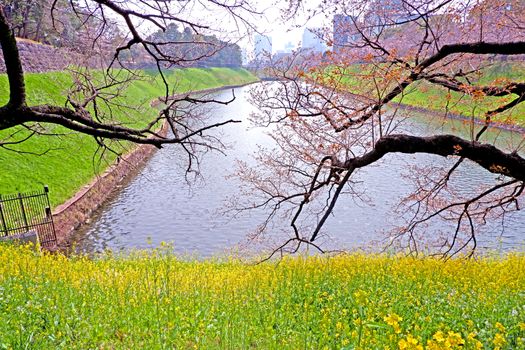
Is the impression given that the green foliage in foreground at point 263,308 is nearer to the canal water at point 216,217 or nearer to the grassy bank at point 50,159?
the canal water at point 216,217

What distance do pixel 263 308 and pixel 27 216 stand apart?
8867 mm

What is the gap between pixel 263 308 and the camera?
5.13 meters

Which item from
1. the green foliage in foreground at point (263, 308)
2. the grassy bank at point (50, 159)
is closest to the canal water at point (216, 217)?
the grassy bank at point (50, 159)

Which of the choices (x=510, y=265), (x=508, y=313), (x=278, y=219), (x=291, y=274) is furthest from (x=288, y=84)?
(x=278, y=219)

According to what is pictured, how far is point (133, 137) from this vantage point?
4.01 metres

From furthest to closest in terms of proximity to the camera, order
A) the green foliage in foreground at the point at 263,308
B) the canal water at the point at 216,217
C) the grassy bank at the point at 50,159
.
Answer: the grassy bank at the point at 50,159, the canal water at the point at 216,217, the green foliage in foreground at the point at 263,308

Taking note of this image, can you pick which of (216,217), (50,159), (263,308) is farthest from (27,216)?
(263,308)

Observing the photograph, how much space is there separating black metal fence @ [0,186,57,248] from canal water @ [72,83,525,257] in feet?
4.35

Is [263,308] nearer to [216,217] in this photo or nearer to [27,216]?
[27,216]

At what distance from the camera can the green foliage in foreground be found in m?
3.59

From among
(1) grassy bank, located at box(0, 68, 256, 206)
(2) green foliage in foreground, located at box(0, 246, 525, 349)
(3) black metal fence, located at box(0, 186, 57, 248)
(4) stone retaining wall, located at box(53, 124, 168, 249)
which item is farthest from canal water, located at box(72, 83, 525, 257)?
(2) green foliage in foreground, located at box(0, 246, 525, 349)

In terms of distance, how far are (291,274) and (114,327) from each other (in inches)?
147

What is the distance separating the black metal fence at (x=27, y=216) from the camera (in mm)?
10508

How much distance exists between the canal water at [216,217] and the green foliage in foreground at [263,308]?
13.7 feet
